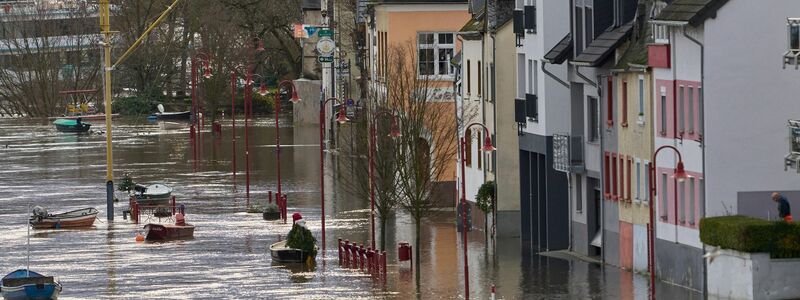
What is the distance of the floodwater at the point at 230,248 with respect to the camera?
57.9 metres

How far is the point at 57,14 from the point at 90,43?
13.2m

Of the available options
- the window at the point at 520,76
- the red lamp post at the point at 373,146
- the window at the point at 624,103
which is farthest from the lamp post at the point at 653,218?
the window at the point at 520,76

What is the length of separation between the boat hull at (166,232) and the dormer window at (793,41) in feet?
106

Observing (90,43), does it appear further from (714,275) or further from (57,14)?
(714,275)

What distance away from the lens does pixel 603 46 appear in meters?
59.5

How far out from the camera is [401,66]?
75.8 meters

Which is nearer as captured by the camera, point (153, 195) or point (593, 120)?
point (593, 120)

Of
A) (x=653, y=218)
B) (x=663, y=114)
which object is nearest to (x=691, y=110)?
(x=663, y=114)

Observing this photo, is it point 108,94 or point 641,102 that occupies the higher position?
point 108,94

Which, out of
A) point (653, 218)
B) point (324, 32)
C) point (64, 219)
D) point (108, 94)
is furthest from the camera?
point (324, 32)

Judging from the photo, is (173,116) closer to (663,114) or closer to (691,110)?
(663,114)

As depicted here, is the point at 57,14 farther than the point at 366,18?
Yes

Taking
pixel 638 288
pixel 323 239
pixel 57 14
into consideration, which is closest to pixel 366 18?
pixel 323 239

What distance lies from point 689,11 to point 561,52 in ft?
38.6
